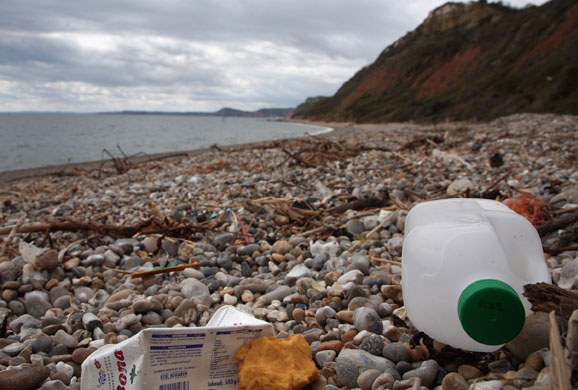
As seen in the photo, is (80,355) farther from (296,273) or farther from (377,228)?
(377,228)

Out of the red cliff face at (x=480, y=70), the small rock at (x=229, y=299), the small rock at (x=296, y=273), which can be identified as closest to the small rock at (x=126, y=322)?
the small rock at (x=229, y=299)

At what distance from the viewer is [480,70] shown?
30.7m

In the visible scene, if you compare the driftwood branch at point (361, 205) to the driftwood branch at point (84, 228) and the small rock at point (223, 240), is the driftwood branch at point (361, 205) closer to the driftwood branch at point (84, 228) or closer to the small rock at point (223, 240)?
the small rock at point (223, 240)

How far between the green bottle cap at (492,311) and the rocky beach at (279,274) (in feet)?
0.36

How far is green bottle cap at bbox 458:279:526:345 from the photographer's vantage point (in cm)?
110

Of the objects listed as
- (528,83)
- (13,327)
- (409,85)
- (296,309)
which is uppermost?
(409,85)

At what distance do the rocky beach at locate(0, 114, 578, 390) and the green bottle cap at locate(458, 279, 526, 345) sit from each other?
0.36ft

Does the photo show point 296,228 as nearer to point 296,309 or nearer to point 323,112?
point 296,309

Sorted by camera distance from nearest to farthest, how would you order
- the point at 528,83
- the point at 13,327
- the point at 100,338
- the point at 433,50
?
the point at 100,338 → the point at 13,327 → the point at 528,83 → the point at 433,50

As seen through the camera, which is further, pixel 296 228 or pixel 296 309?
pixel 296 228

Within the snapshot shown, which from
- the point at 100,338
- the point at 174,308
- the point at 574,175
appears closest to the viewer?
the point at 100,338

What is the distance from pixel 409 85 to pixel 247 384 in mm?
46122

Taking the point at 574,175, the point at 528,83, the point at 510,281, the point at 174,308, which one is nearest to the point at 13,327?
the point at 174,308

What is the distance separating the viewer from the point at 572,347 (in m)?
0.91
